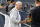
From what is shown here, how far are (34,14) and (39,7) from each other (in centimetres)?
17

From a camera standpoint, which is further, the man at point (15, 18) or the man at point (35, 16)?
the man at point (15, 18)

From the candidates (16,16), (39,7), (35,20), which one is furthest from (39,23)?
(16,16)

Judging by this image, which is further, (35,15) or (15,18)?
(15,18)

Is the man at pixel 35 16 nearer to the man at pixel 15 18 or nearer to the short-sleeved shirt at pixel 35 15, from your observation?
the short-sleeved shirt at pixel 35 15

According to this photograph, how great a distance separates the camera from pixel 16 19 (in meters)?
4.19

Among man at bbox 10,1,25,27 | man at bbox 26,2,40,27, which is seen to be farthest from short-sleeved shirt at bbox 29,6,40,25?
man at bbox 10,1,25,27

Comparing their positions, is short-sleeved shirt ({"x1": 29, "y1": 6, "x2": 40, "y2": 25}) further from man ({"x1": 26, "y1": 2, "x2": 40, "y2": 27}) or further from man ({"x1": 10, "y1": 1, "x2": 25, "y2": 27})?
man ({"x1": 10, "y1": 1, "x2": 25, "y2": 27})

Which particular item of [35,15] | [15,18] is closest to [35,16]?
[35,15]

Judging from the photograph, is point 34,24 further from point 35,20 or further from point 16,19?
point 16,19

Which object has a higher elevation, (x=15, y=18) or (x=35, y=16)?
(x=35, y=16)

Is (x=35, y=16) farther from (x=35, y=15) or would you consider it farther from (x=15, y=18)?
(x=15, y=18)

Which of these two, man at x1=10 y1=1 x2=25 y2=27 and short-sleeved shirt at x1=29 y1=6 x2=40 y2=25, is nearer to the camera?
short-sleeved shirt at x1=29 y1=6 x2=40 y2=25

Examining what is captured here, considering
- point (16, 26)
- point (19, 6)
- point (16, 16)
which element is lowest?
point (16, 26)

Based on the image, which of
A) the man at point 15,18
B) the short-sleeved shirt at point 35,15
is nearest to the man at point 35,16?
the short-sleeved shirt at point 35,15
